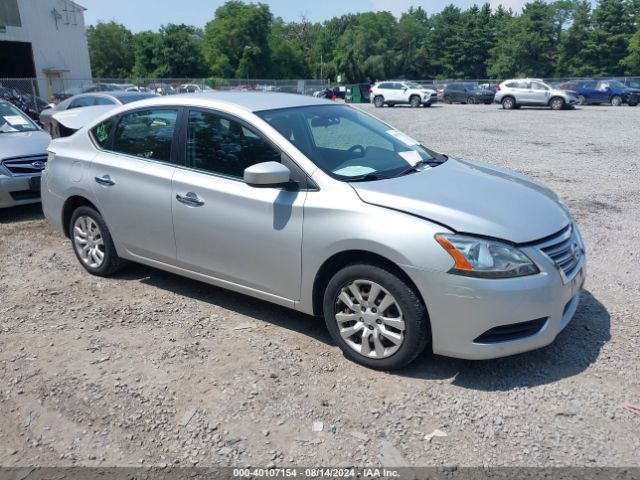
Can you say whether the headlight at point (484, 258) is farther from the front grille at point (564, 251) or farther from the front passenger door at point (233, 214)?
the front passenger door at point (233, 214)

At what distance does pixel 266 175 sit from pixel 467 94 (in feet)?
130

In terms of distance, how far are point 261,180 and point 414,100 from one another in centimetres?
3478

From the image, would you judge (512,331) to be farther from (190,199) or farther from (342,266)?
(190,199)

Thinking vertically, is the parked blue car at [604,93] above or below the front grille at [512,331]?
below

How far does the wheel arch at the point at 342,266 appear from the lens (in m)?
3.43

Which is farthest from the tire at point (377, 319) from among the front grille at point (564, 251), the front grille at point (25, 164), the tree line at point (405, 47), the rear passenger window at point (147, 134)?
the tree line at point (405, 47)

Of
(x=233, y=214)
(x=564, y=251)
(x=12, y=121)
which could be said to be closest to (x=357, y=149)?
(x=233, y=214)

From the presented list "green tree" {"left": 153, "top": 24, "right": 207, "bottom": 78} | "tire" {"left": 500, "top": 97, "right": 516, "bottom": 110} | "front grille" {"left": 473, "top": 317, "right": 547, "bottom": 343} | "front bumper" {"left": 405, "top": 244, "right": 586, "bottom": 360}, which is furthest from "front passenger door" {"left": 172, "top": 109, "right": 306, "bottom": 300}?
"green tree" {"left": 153, "top": 24, "right": 207, "bottom": 78}

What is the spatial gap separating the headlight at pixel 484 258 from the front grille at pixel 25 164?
6303 mm

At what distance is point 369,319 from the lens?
359cm

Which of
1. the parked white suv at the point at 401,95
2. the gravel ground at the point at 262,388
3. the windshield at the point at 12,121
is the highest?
the windshield at the point at 12,121

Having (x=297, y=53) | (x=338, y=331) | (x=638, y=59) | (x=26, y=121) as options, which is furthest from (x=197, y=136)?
(x=297, y=53)

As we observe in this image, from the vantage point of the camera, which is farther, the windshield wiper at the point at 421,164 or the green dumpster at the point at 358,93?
the green dumpster at the point at 358,93

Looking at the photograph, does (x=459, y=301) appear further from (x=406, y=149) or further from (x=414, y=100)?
(x=414, y=100)
